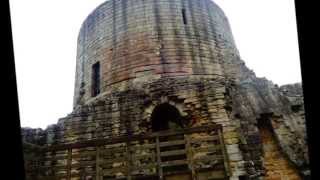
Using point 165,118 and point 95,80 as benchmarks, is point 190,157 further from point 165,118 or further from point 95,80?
point 95,80

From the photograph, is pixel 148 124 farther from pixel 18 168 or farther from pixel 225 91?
pixel 18 168

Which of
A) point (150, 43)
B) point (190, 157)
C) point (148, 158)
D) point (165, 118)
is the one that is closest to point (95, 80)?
point (150, 43)

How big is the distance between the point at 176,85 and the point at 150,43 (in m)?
2.96

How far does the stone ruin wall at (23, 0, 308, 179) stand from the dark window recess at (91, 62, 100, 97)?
22cm

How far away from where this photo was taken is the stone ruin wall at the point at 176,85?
8898 millimetres

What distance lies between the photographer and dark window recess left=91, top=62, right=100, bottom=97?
12234 millimetres

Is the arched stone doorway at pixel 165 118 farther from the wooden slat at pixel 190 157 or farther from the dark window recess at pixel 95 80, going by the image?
the dark window recess at pixel 95 80

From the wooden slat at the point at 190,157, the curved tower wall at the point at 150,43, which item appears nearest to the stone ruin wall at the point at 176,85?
the curved tower wall at the point at 150,43

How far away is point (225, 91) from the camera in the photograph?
30.0ft

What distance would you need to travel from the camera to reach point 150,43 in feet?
38.6

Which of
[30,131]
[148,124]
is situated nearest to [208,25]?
[148,124]

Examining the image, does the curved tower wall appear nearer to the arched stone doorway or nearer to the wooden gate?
the arched stone doorway

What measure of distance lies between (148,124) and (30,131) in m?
3.82

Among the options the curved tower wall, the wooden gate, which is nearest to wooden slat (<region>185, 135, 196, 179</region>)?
the wooden gate
